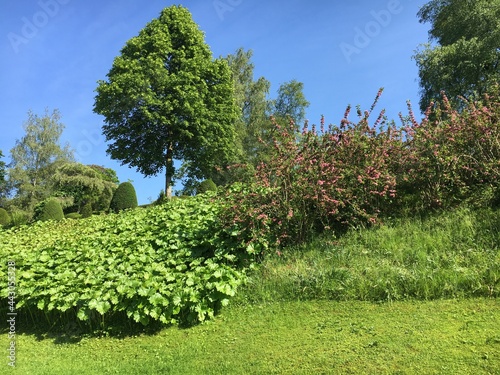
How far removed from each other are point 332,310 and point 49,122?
41.7 meters

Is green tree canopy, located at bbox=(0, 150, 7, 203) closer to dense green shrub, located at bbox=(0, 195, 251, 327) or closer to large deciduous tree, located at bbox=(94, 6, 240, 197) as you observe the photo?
large deciduous tree, located at bbox=(94, 6, 240, 197)

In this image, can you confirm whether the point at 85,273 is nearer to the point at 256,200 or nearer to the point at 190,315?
the point at 190,315

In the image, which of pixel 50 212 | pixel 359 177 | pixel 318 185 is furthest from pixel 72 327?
pixel 50 212

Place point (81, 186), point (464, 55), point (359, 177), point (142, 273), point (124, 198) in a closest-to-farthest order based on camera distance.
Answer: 1. point (142, 273)
2. point (359, 177)
3. point (124, 198)
4. point (464, 55)
5. point (81, 186)

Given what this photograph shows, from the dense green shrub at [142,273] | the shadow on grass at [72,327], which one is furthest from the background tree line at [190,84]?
the shadow on grass at [72,327]

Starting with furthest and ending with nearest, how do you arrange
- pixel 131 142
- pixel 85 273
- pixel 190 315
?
pixel 131 142 < pixel 85 273 < pixel 190 315

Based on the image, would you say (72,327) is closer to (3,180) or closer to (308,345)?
(308,345)

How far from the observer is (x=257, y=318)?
406cm

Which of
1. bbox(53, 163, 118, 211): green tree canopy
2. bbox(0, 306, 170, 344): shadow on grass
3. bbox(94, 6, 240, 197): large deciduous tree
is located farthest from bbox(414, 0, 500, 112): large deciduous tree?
bbox(53, 163, 118, 211): green tree canopy

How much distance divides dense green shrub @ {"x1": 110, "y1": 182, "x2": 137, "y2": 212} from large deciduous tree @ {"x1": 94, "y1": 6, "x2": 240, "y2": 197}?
7.74ft

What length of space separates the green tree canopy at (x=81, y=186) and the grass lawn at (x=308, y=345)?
1010 inches

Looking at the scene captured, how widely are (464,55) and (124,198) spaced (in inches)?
771

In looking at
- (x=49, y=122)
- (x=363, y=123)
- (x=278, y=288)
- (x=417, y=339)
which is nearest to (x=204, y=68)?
(x=363, y=123)

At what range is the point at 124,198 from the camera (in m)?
18.5
